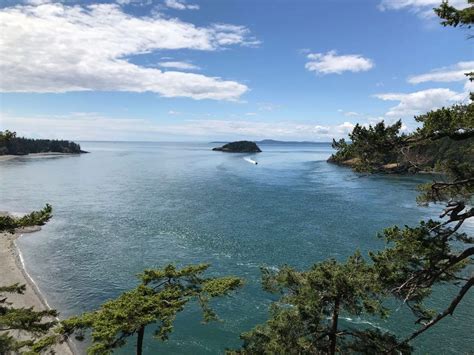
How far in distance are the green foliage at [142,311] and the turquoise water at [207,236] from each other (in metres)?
8.58

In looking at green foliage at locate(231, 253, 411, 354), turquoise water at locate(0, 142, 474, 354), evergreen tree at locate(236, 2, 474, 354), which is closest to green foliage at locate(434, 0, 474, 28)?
evergreen tree at locate(236, 2, 474, 354)

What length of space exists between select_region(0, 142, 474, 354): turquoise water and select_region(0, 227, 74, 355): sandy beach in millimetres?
1239

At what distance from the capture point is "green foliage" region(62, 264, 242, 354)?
14086mm

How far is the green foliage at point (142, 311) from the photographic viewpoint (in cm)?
1409

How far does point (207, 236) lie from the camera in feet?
171

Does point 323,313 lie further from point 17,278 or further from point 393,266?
point 17,278

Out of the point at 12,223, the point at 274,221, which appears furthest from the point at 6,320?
the point at 274,221

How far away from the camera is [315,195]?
8444cm

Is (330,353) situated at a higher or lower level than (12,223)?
lower

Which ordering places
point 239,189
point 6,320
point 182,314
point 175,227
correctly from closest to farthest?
1. point 6,320
2. point 182,314
3. point 175,227
4. point 239,189

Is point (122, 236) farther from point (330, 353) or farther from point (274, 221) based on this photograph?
point (330, 353)

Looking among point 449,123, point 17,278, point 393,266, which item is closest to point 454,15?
point 449,123

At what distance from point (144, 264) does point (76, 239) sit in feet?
51.0

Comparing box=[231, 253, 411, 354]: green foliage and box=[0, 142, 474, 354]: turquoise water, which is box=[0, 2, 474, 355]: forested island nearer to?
box=[231, 253, 411, 354]: green foliage
